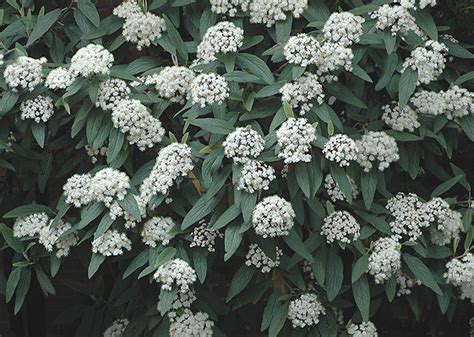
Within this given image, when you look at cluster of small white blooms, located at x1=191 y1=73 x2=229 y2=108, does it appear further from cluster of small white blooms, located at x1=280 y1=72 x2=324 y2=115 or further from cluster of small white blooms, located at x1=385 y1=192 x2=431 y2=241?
cluster of small white blooms, located at x1=385 y1=192 x2=431 y2=241

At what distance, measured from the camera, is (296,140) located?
12.9 ft

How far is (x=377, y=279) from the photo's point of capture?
14.2 ft

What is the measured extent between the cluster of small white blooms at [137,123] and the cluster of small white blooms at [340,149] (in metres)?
0.85

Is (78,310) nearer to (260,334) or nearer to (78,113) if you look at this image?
(260,334)

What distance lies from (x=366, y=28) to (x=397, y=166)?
2.58 ft

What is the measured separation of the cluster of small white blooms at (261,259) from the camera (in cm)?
435

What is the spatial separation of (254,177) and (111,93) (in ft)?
2.89

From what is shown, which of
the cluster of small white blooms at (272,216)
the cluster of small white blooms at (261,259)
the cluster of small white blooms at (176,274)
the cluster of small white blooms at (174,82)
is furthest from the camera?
the cluster of small white blooms at (174,82)

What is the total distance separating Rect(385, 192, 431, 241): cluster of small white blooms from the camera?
4520 millimetres

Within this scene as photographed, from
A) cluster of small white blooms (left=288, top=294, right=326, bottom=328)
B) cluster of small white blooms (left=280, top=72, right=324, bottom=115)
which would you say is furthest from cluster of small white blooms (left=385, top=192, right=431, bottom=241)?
cluster of small white blooms (left=280, top=72, right=324, bottom=115)

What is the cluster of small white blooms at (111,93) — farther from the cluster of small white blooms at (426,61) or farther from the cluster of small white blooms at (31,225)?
the cluster of small white blooms at (426,61)

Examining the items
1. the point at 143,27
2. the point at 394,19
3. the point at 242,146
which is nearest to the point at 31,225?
the point at 143,27

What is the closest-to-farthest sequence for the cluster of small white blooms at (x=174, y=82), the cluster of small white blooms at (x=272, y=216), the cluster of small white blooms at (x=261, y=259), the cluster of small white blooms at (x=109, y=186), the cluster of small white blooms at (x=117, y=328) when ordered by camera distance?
1. the cluster of small white blooms at (x=272, y=216)
2. the cluster of small white blooms at (x=109, y=186)
3. the cluster of small white blooms at (x=261, y=259)
4. the cluster of small white blooms at (x=174, y=82)
5. the cluster of small white blooms at (x=117, y=328)

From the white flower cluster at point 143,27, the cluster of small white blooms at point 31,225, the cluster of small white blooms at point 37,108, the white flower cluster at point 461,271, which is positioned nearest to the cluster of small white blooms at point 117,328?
the cluster of small white blooms at point 31,225
